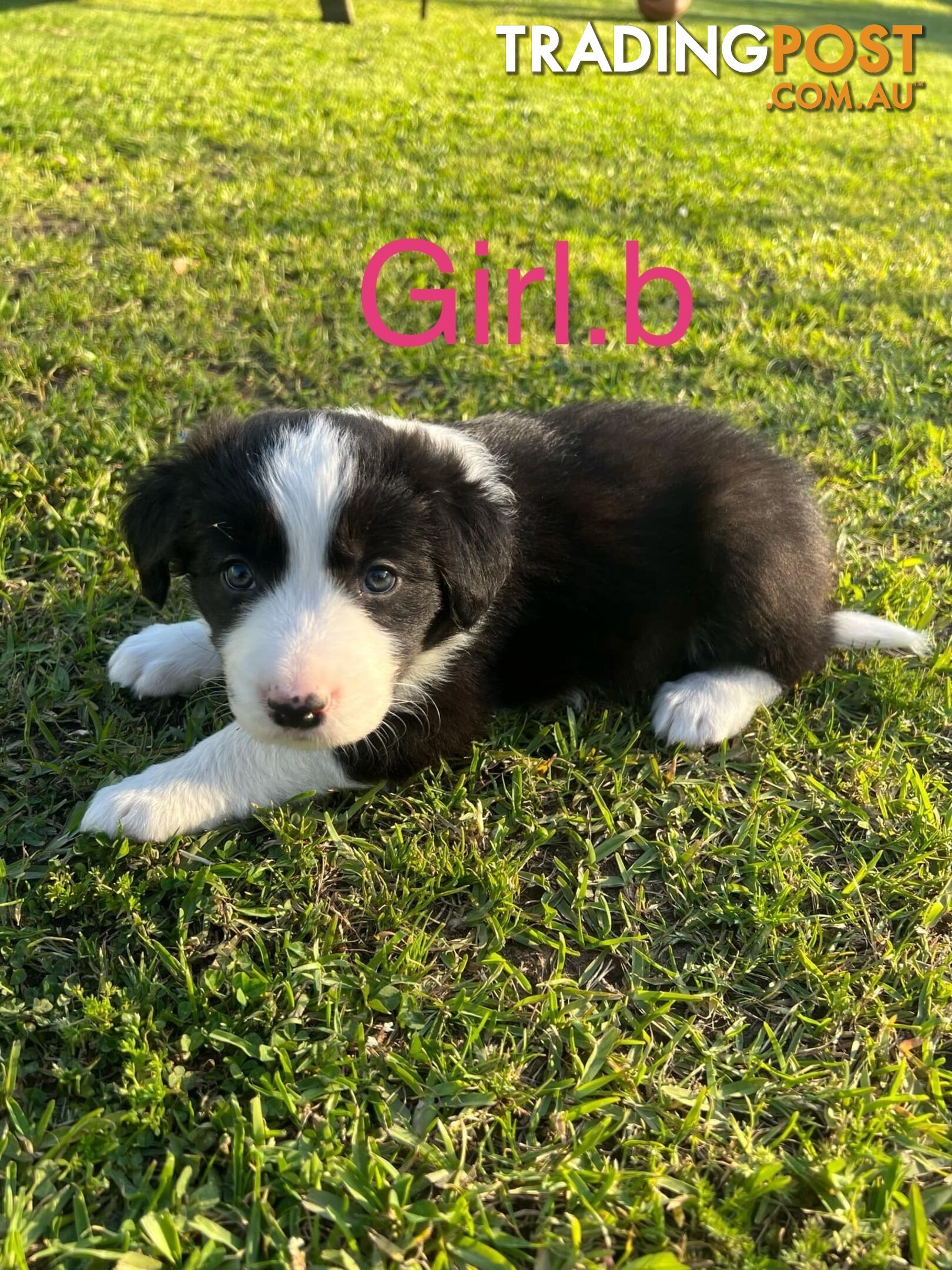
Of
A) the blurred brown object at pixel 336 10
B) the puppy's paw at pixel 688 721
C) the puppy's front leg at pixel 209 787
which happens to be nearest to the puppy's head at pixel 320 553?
the puppy's front leg at pixel 209 787

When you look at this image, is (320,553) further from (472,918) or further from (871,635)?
(871,635)

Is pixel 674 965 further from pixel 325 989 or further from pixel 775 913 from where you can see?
pixel 325 989

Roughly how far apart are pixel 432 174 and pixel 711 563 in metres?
5.04

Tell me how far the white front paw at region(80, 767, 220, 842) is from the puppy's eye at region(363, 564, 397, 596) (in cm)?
69

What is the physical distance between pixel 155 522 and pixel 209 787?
656 mm

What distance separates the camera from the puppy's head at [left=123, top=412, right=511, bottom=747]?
1916 millimetres

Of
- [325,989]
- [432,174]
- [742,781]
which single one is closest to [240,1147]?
[325,989]

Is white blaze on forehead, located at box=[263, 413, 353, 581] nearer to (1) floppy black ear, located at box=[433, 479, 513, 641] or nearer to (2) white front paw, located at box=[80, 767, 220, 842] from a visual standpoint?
(1) floppy black ear, located at box=[433, 479, 513, 641]

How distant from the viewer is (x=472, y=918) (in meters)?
2.19

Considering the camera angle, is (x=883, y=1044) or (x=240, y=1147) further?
(x=883, y=1044)

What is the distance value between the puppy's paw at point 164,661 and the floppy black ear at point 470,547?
812 mm

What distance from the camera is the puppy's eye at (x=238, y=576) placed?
2.09 metres

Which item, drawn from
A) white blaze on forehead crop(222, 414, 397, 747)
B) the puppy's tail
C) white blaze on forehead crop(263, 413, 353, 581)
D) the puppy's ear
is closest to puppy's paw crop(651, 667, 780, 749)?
the puppy's tail

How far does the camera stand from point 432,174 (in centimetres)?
653
